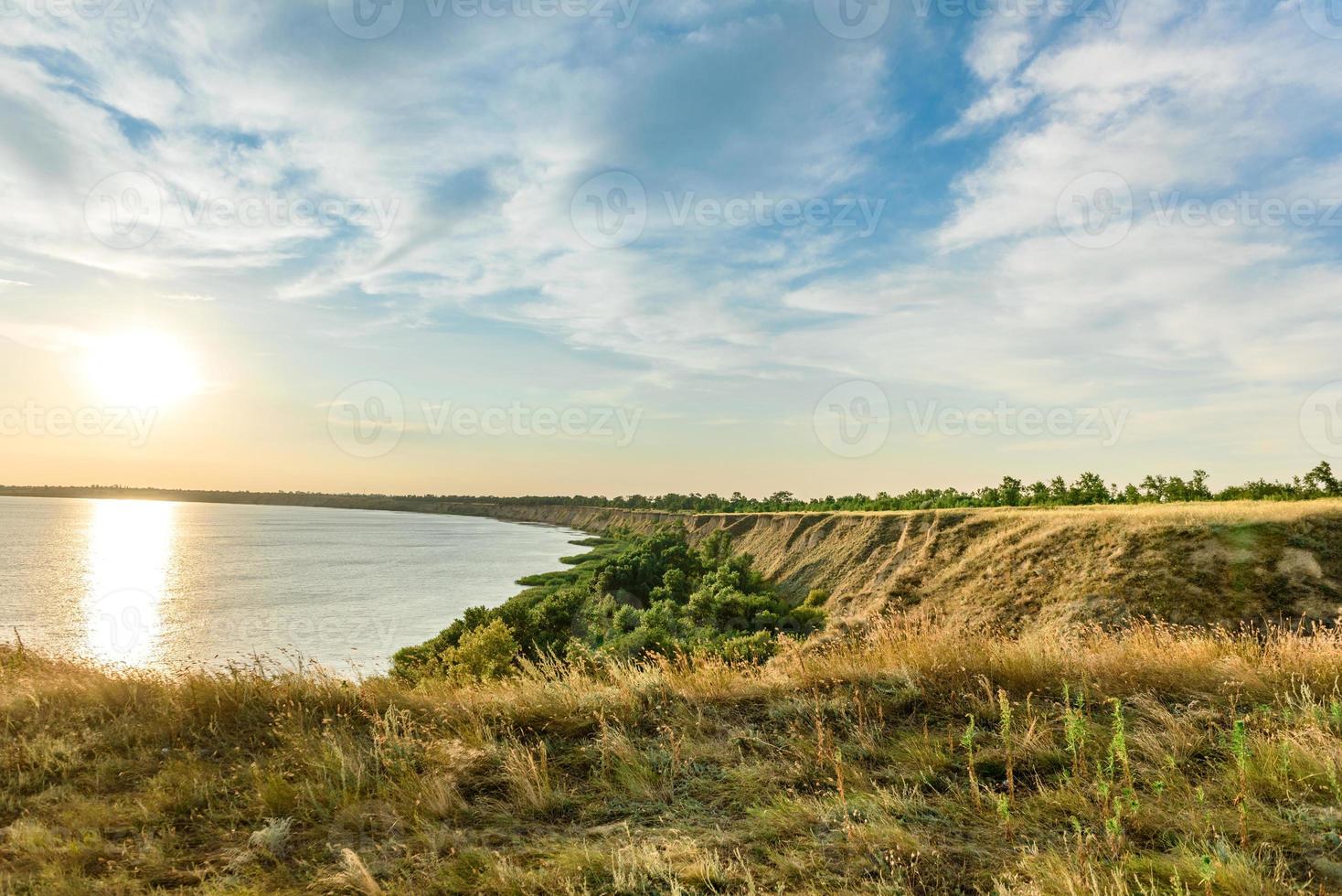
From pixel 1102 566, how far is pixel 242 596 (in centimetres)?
8165

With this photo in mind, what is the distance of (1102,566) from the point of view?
36.9 meters

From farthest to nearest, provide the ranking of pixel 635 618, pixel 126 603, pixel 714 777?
1. pixel 126 603
2. pixel 635 618
3. pixel 714 777

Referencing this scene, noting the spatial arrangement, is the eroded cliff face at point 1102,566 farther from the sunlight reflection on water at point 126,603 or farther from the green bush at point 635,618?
the sunlight reflection on water at point 126,603

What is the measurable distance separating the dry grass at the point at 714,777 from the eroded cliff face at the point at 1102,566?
12.4m

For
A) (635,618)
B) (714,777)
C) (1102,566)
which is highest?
(714,777)

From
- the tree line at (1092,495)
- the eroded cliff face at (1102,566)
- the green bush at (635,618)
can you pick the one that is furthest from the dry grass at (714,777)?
the tree line at (1092,495)

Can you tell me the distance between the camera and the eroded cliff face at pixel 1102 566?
31047 millimetres

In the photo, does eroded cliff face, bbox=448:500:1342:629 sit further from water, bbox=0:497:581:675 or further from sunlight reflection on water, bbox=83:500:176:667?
sunlight reflection on water, bbox=83:500:176:667

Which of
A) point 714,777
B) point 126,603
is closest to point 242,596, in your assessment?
point 126,603

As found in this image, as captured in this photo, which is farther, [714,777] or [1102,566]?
[1102,566]

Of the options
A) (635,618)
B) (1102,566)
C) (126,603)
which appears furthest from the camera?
(126,603)

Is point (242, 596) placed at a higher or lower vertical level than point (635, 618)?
lower

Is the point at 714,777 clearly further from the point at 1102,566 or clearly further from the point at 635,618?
the point at 635,618

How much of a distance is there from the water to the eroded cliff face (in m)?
37.2
